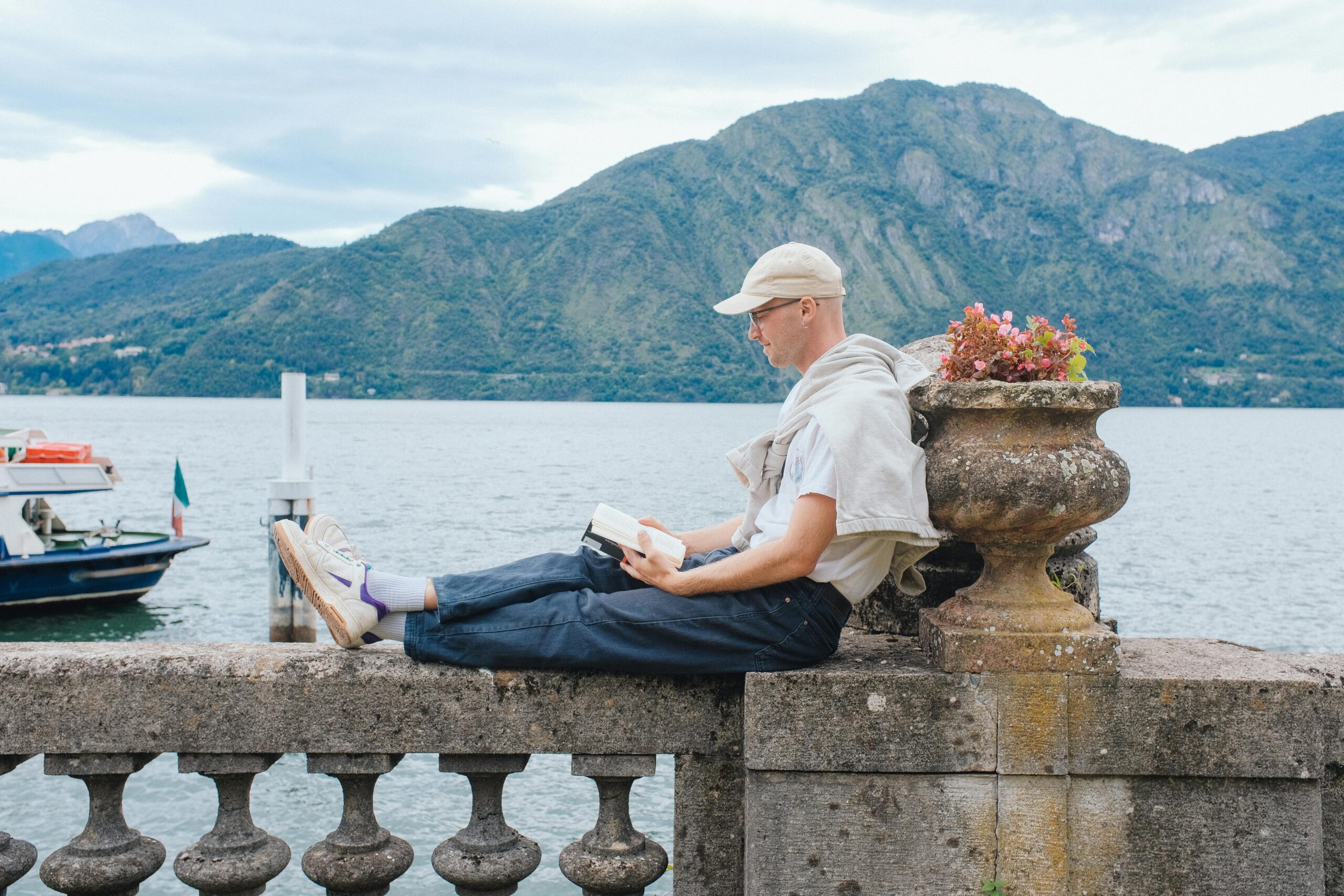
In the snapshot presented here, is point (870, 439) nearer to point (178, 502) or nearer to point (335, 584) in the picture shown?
point (335, 584)

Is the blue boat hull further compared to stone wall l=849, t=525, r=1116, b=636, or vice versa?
the blue boat hull

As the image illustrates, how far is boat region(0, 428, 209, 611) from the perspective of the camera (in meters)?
24.6

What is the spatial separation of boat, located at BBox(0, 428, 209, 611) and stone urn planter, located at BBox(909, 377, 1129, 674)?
2603cm

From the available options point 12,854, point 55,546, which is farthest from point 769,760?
point 55,546

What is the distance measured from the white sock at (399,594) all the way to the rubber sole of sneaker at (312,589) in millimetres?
111

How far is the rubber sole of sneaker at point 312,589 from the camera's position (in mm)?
3043

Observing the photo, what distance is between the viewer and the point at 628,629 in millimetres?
2992

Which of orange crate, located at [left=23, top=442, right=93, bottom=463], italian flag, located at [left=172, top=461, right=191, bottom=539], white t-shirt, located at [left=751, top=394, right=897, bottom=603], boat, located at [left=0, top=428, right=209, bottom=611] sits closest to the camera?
white t-shirt, located at [left=751, top=394, right=897, bottom=603]

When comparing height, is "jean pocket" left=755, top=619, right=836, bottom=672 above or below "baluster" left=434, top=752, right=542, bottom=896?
above

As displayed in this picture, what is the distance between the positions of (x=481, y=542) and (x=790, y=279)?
36.3 metres

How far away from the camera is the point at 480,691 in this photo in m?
3.05

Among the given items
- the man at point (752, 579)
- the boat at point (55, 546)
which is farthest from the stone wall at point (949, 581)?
the boat at point (55, 546)

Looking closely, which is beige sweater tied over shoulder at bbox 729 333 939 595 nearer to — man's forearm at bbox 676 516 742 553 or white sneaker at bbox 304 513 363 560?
man's forearm at bbox 676 516 742 553

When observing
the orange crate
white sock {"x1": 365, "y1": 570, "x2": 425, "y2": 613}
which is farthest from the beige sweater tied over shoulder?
the orange crate
